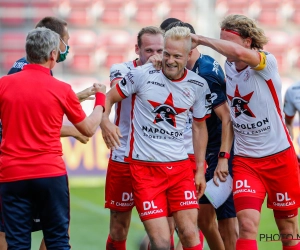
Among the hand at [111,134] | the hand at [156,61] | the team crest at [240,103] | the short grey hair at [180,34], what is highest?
the short grey hair at [180,34]

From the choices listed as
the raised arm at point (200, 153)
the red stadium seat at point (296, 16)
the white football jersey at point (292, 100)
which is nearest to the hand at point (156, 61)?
the raised arm at point (200, 153)

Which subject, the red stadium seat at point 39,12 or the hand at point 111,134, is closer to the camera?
the hand at point 111,134

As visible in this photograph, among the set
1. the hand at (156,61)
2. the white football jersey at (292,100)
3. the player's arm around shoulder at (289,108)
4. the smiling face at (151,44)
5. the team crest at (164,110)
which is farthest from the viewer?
the player's arm around shoulder at (289,108)

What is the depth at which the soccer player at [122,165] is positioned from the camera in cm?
678

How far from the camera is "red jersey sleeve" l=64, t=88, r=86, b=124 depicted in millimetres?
5477

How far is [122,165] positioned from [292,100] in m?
2.72

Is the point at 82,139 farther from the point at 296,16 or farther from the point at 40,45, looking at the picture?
the point at 296,16

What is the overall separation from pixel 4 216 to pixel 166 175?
145cm

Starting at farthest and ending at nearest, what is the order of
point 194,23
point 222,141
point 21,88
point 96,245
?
1. point 194,23
2. point 96,245
3. point 222,141
4. point 21,88

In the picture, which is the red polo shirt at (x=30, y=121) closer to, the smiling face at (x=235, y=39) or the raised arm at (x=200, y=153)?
the raised arm at (x=200, y=153)

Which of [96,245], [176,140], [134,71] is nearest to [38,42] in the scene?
[134,71]

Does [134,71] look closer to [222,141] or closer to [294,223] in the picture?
[222,141]

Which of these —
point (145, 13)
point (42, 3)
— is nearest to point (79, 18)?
point (42, 3)

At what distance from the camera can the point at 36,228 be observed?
6.00 m
